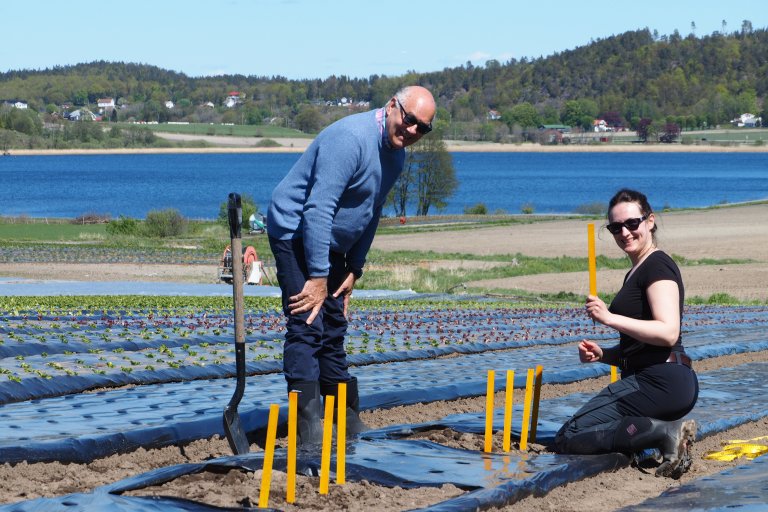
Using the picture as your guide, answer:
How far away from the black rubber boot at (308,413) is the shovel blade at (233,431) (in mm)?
332

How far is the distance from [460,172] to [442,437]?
6840 inches

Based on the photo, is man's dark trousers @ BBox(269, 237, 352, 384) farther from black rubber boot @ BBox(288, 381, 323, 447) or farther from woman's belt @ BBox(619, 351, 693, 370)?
woman's belt @ BBox(619, 351, 693, 370)

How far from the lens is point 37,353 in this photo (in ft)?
33.9

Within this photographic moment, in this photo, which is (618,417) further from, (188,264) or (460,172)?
(460,172)

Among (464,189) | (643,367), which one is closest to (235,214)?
(643,367)

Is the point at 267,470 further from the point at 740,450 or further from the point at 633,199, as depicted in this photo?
the point at 740,450

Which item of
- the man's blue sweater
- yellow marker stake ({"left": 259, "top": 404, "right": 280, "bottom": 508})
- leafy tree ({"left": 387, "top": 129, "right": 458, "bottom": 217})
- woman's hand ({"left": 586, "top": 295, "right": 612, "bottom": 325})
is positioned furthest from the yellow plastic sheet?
leafy tree ({"left": 387, "top": 129, "right": 458, "bottom": 217})

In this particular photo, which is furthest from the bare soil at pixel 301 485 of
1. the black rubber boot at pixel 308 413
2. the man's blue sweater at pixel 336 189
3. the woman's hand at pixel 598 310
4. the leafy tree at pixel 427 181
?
the leafy tree at pixel 427 181

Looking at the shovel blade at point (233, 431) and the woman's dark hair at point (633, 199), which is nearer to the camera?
the shovel blade at point (233, 431)

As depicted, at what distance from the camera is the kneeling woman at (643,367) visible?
627 centimetres

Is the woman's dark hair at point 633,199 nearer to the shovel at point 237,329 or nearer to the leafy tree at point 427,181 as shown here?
the shovel at point 237,329

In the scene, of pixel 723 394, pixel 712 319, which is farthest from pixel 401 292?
pixel 723 394

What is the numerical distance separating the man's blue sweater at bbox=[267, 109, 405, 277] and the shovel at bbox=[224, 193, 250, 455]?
10.4 inches

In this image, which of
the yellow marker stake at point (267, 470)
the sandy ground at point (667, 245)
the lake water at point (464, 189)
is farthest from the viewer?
the lake water at point (464, 189)
